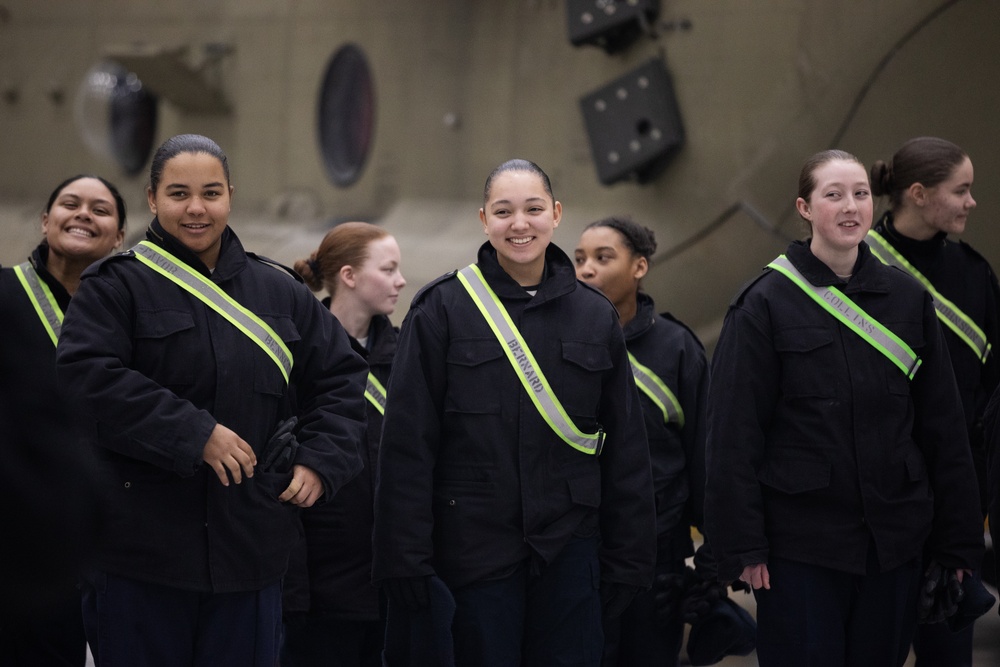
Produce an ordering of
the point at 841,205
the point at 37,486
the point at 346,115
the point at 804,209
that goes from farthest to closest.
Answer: the point at 346,115, the point at 804,209, the point at 841,205, the point at 37,486

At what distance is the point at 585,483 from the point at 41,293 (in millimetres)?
1686

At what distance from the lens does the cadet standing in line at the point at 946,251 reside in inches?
170

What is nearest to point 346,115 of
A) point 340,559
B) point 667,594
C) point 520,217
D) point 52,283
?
point 52,283

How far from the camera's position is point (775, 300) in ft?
11.6

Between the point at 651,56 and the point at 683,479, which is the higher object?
the point at 651,56

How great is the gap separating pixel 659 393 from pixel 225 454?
1.70m

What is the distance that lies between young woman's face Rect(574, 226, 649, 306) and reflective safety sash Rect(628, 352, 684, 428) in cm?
27

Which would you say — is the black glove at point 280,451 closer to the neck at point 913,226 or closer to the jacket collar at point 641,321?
the jacket collar at point 641,321

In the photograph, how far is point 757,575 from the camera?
3.42 meters

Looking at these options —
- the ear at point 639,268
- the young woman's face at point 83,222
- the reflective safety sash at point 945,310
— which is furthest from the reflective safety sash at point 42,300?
the reflective safety sash at point 945,310

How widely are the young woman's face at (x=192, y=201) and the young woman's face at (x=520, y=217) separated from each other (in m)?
0.66

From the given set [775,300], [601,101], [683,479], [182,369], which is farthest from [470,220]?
[182,369]

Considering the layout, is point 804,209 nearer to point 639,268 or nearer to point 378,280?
point 639,268

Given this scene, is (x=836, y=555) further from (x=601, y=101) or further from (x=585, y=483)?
(x=601, y=101)
